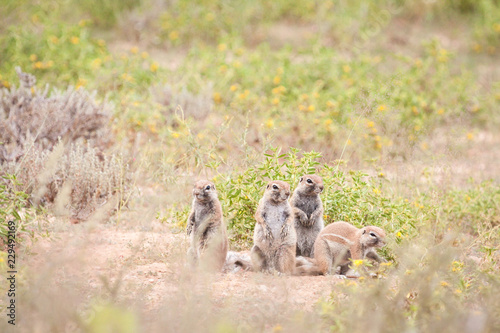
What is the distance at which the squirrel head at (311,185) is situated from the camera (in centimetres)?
543

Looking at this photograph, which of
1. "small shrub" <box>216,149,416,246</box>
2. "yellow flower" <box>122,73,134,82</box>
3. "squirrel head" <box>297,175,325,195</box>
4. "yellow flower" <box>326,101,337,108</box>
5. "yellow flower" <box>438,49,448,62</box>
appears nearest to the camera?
"squirrel head" <box>297,175,325,195</box>

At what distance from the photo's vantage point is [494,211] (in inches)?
261

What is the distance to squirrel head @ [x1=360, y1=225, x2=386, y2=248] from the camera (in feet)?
16.6

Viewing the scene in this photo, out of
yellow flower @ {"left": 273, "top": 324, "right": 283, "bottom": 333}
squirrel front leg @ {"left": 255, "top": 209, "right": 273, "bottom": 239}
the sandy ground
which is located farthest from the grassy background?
squirrel front leg @ {"left": 255, "top": 209, "right": 273, "bottom": 239}

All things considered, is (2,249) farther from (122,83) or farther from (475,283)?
(122,83)

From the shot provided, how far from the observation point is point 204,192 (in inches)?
203

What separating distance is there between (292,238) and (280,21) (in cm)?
984

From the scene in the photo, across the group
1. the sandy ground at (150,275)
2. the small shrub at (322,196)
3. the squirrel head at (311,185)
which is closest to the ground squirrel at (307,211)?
the squirrel head at (311,185)

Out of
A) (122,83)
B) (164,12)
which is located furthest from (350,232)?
(164,12)

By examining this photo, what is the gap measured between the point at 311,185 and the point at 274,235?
0.60 meters

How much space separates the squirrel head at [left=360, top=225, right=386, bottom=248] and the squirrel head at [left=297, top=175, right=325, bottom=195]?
588mm

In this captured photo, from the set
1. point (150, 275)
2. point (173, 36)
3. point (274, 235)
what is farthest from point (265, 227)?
point (173, 36)

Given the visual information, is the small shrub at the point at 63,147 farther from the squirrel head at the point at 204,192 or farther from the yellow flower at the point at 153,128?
the squirrel head at the point at 204,192

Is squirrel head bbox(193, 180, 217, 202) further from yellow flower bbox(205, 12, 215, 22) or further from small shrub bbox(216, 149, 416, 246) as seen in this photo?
yellow flower bbox(205, 12, 215, 22)
